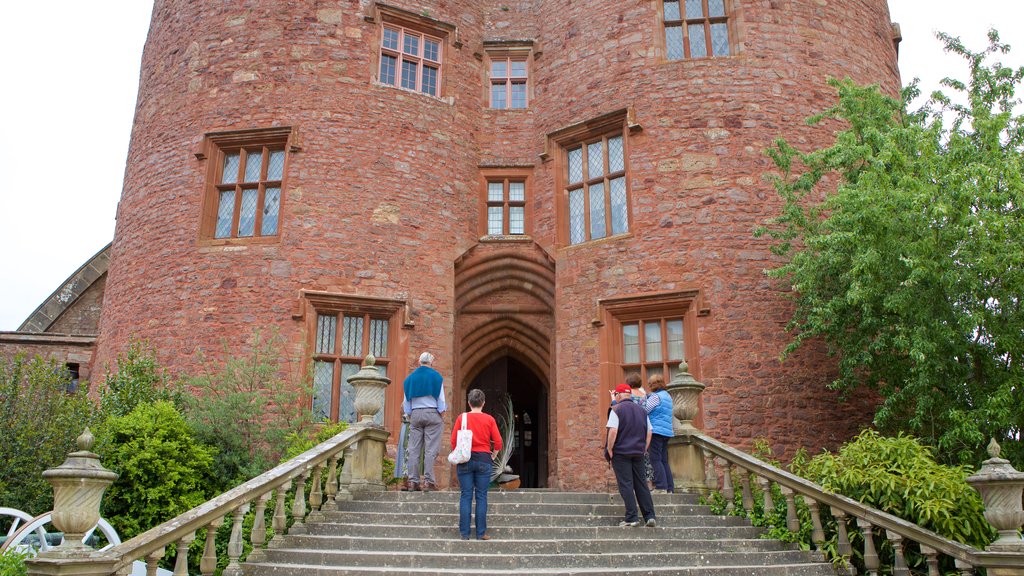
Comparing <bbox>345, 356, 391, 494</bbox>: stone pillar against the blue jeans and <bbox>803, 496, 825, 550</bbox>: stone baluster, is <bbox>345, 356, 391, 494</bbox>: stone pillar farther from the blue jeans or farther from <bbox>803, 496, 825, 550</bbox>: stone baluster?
<bbox>803, 496, 825, 550</bbox>: stone baluster

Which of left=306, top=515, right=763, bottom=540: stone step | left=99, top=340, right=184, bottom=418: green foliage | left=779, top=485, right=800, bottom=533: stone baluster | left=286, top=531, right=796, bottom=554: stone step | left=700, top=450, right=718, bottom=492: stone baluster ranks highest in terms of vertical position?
left=99, top=340, right=184, bottom=418: green foliage

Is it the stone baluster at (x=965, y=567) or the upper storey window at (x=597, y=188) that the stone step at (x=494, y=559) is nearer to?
the stone baluster at (x=965, y=567)

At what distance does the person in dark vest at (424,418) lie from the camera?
8.82 meters

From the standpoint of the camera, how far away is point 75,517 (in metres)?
5.29

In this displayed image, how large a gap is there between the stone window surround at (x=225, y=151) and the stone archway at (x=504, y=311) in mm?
3346

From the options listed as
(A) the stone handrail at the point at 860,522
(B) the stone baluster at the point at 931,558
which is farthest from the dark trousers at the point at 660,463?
(B) the stone baluster at the point at 931,558

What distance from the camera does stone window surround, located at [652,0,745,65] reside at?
13.2 m

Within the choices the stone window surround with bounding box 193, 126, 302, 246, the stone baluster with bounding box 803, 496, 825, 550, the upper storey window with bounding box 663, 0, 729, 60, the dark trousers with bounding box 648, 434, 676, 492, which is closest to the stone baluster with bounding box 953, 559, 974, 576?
the stone baluster with bounding box 803, 496, 825, 550

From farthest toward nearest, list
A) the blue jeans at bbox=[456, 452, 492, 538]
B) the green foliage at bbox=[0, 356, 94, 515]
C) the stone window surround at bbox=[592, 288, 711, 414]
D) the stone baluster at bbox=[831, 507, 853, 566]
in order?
the stone window surround at bbox=[592, 288, 711, 414], the green foliage at bbox=[0, 356, 94, 515], the blue jeans at bbox=[456, 452, 492, 538], the stone baluster at bbox=[831, 507, 853, 566]

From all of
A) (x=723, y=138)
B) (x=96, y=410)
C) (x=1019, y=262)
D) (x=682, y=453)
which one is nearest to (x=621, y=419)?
(x=682, y=453)

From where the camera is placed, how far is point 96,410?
10992 mm

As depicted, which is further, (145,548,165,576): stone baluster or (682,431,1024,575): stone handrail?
(682,431,1024,575): stone handrail

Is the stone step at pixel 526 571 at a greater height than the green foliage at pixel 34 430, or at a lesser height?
lesser

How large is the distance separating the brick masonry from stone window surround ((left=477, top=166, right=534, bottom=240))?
0.31ft
